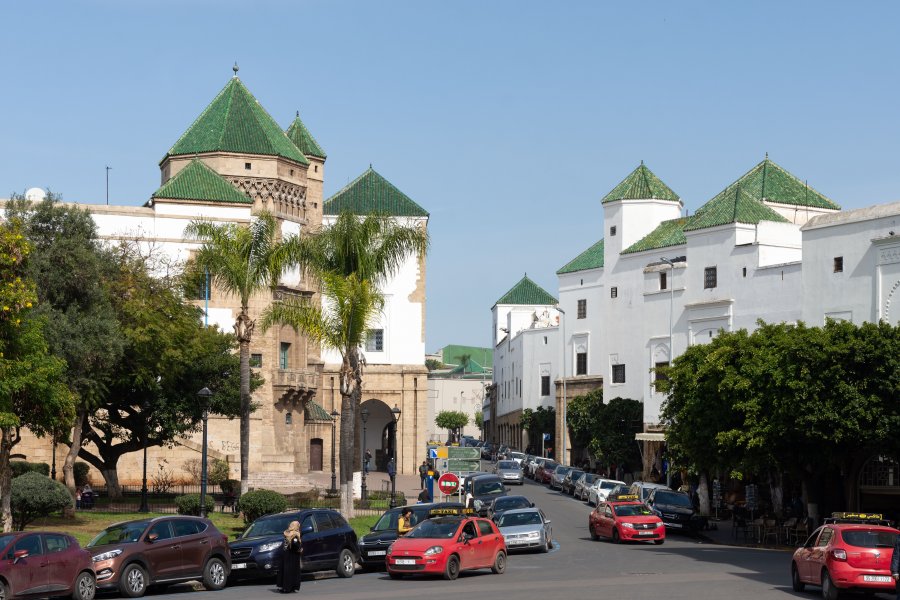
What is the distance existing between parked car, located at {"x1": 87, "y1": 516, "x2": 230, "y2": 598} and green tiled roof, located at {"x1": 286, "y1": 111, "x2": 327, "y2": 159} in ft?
186

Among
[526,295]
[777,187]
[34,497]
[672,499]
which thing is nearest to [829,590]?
[34,497]

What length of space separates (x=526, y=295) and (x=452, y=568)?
10716cm

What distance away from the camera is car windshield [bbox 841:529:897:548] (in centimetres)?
2258

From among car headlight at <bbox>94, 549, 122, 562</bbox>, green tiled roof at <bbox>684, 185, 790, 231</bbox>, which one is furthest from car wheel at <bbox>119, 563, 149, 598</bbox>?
green tiled roof at <bbox>684, 185, 790, 231</bbox>

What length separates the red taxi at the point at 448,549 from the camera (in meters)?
26.1

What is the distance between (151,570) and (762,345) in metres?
23.8

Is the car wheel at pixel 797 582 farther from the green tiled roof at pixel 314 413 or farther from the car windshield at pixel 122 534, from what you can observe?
the green tiled roof at pixel 314 413

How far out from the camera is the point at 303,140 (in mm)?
81000

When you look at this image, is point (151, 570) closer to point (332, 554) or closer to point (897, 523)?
point (332, 554)

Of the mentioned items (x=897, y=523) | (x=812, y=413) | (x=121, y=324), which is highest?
(x=121, y=324)

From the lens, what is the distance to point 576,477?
195 ft

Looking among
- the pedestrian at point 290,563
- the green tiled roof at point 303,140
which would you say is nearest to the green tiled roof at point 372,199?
the green tiled roof at point 303,140

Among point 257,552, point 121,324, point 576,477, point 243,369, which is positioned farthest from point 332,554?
point 576,477

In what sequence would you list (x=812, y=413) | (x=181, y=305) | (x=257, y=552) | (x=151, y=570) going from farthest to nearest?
1. (x=181, y=305)
2. (x=812, y=413)
3. (x=257, y=552)
4. (x=151, y=570)
